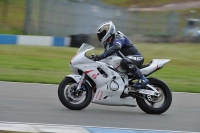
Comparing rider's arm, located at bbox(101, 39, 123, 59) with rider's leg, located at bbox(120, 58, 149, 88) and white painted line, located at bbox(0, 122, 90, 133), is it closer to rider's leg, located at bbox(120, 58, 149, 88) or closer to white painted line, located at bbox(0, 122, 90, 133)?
rider's leg, located at bbox(120, 58, 149, 88)

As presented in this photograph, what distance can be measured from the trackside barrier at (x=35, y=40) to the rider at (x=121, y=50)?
14923mm

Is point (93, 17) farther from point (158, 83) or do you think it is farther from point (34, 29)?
point (158, 83)

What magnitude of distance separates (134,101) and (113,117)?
70cm

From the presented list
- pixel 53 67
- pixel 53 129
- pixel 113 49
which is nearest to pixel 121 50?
pixel 113 49

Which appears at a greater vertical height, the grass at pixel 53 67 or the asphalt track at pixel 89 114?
the grass at pixel 53 67

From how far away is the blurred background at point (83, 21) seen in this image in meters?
25.3

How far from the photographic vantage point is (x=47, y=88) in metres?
10.9

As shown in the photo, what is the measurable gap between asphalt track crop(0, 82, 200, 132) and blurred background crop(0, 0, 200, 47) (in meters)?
14.1

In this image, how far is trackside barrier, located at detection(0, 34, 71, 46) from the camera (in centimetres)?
2298

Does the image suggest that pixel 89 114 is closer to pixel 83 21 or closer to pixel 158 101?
pixel 158 101

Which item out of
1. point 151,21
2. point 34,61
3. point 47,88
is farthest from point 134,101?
point 151,21

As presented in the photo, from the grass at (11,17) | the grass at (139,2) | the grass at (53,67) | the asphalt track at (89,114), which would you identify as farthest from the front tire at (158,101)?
the grass at (139,2)

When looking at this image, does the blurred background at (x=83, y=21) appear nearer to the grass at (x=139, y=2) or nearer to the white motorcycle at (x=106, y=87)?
the white motorcycle at (x=106, y=87)

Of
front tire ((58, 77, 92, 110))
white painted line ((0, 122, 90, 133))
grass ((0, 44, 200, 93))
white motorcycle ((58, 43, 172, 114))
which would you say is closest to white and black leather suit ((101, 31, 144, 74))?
white motorcycle ((58, 43, 172, 114))
